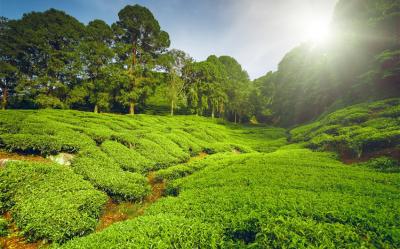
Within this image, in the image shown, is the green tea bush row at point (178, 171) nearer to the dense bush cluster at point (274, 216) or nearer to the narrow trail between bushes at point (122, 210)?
the narrow trail between bushes at point (122, 210)

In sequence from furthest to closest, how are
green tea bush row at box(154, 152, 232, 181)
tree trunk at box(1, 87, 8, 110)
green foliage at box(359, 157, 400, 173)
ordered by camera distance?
tree trunk at box(1, 87, 8, 110) → green tea bush row at box(154, 152, 232, 181) → green foliage at box(359, 157, 400, 173)

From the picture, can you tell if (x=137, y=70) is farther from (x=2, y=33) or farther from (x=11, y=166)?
(x=11, y=166)

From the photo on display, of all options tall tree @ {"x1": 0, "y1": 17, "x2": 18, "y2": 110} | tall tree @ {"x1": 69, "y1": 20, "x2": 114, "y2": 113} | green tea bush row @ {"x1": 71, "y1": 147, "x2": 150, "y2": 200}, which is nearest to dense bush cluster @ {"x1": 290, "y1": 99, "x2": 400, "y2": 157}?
green tea bush row @ {"x1": 71, "y1": 147, "x2": 150, "y2": 200}

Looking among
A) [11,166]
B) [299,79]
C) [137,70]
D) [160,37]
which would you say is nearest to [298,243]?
[11,166]

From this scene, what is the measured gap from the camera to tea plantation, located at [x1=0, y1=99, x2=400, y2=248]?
22.1 feet

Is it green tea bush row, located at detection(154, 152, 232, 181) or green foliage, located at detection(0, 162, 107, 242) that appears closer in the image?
green foliage, located at detection(0, 162, 107, 242)

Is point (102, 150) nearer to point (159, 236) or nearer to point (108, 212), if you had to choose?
point (108, 212)

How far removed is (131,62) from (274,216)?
144 ft

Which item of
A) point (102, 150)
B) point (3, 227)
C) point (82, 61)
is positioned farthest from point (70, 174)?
point (82, 61)

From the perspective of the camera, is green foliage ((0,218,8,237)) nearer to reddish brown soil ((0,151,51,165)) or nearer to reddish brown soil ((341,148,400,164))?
reddish brown soil ((0,151,51,165))

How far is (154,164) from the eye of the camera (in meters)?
16.9

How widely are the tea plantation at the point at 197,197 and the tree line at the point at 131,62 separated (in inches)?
1022

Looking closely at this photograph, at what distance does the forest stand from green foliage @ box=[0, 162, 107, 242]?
1.8 inches

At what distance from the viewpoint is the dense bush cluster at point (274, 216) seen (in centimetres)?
641
